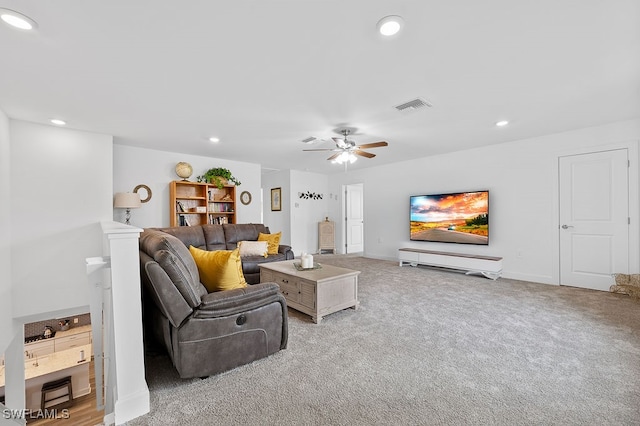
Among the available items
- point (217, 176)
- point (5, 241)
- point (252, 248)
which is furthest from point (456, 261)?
point (5, 241)

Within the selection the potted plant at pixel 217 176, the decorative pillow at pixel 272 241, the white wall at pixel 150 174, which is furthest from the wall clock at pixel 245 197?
the decorative pillow at pixel 272 241

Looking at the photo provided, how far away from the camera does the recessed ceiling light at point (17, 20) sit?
149cm

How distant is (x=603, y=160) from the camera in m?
3.69

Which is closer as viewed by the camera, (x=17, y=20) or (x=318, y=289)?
(x=17, y=20)

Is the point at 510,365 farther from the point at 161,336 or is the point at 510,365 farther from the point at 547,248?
the point at 547,248

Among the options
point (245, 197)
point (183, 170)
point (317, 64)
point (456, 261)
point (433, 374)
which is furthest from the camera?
point (245, 197)

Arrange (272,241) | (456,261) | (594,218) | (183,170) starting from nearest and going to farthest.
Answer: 1. (594,218)
2. (272,241)
3. (456,261)
4. (183,170)

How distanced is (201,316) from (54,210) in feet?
11.0

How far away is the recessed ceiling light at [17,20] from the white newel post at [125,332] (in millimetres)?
1353

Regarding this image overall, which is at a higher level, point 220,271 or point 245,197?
point 245,197

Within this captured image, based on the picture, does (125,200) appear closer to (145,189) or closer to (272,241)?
(145,189)

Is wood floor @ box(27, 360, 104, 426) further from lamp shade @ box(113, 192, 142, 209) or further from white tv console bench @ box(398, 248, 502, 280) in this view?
white tv console bench @ box(398, 248, 502, 280)

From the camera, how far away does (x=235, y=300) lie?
73.2 inches

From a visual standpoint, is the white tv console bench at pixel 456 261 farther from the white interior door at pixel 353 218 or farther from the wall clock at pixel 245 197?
the wall clock at pixel 245 197
